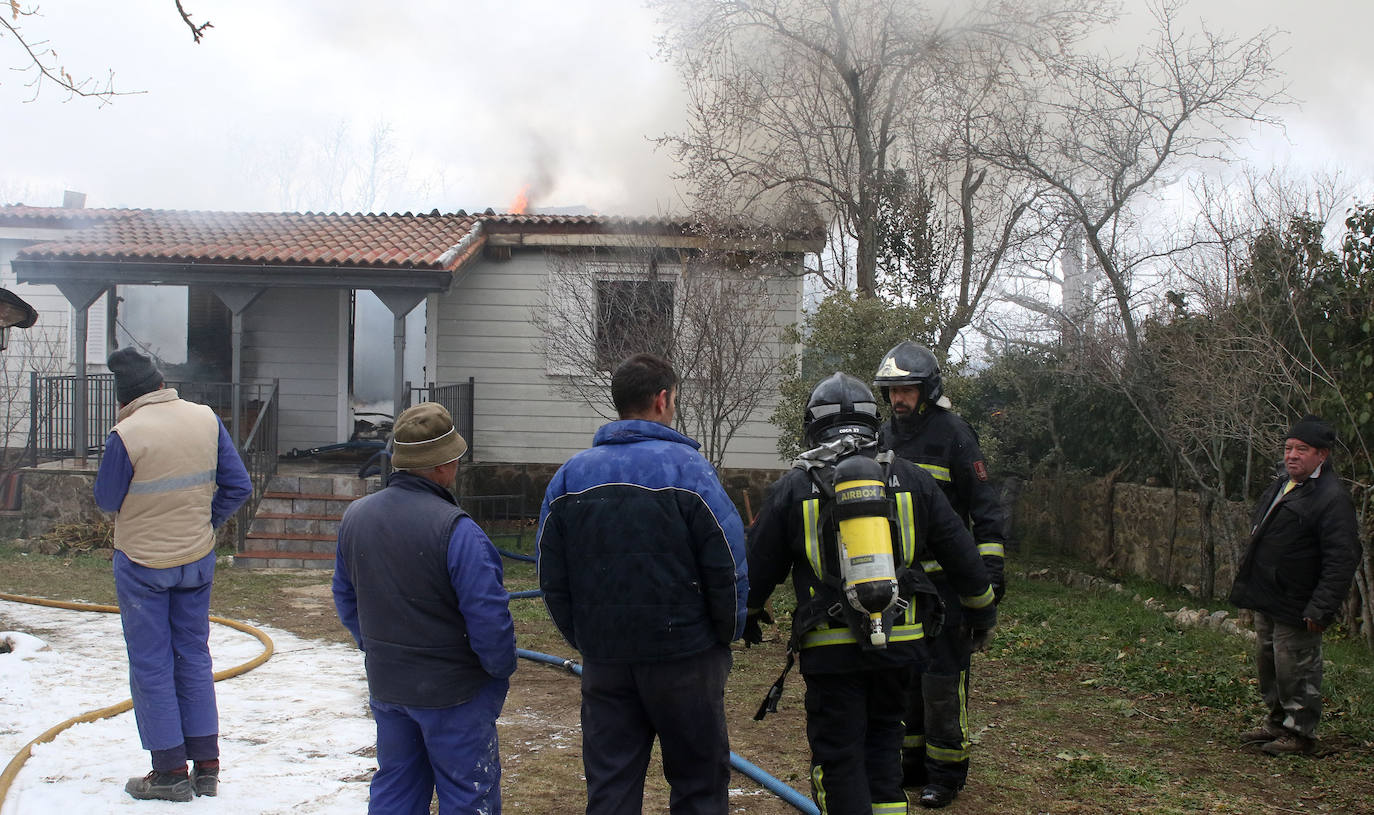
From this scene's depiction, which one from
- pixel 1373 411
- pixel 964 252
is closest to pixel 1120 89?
pixel 964 252

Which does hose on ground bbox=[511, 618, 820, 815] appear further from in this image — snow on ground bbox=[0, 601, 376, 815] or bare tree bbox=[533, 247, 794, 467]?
bare tree bbox=[533, 247, 794, 467]

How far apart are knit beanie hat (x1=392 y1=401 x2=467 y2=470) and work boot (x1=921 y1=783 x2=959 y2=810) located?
2.45 metres

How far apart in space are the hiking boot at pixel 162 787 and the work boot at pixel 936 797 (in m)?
2.92

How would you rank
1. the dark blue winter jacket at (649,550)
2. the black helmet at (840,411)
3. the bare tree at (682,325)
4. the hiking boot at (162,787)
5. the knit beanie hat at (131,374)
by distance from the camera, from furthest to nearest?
the bare tree at (682,325)
the knit beanie hat at (131,374)
the hiking boot at (162,787)
the black helmet at (840,411)
the dark blue winter jacket at (649,550)

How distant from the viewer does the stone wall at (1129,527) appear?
10.4m

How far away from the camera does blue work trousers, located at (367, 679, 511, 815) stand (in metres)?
3.18

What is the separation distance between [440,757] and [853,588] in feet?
4.45

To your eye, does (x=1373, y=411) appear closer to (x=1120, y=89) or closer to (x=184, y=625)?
(x=1120, y=89)

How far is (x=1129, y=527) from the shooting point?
1226 centimetres

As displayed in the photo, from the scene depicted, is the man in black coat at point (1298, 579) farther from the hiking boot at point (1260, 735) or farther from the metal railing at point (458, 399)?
the metal railing at point (458, 399)

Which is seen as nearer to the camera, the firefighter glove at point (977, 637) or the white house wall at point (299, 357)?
the firefighter glove at point (977, 637)

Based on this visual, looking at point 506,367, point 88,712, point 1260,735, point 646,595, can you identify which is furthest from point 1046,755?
A: point 506,367

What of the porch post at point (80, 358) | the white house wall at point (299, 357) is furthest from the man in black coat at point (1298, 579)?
the porch post at point (80, 358)

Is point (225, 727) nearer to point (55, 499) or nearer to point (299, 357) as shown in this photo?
point (55, 499)
